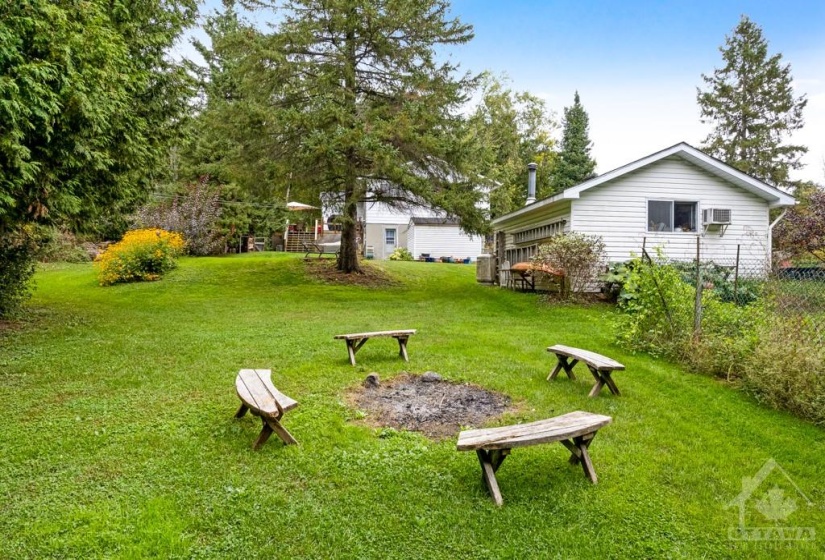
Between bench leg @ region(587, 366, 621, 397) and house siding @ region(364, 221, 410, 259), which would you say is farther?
house siding @ region(364, 221, 410, 259)

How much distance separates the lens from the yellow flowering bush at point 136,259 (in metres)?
14.5

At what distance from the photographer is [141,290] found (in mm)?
13406

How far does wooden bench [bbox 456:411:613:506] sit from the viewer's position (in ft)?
9.67

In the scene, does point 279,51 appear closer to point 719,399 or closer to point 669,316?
point 669,316

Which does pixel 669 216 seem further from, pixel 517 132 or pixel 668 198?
pixel 517 132

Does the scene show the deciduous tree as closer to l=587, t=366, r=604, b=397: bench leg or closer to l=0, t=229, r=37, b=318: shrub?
l=587, t=366, r=604, b=397: bench leg

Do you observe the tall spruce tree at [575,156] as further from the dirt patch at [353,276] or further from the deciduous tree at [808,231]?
the dirt patch at [353,276]

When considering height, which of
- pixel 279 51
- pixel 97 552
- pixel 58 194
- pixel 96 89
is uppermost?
pixel 279 51

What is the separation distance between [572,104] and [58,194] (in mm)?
37329

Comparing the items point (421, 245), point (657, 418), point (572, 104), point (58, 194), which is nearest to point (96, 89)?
point (58, 194)

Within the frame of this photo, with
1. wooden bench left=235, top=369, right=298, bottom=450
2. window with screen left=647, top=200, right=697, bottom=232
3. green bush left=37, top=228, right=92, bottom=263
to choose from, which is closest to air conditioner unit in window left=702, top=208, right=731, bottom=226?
window with screen left=647, top=200, right=697, bottom=232

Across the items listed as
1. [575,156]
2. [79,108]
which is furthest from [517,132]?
[79,108]

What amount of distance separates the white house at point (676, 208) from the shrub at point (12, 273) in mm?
12035

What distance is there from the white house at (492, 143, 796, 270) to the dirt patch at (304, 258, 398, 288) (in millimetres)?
6064
